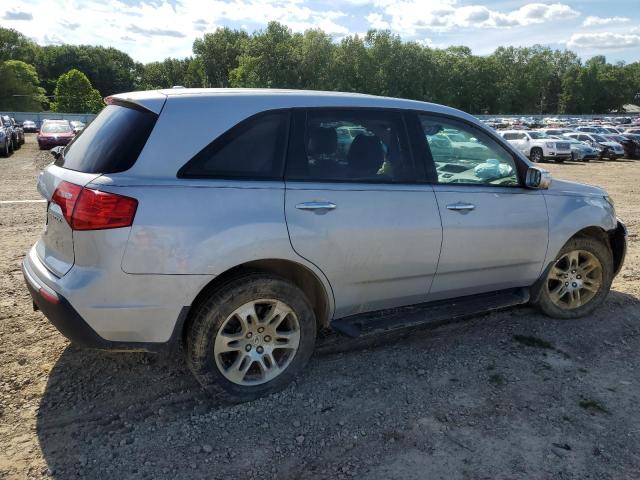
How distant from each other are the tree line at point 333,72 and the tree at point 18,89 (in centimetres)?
16

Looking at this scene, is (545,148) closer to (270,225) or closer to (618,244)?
(618,244)

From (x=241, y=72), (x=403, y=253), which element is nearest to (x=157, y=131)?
(x=403, y=253)

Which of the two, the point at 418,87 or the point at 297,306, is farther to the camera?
the point at 418,87

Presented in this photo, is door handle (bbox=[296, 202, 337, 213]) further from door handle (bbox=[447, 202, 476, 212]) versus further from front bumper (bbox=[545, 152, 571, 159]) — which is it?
front bumper (bbox=[545, 152, 571, 159])

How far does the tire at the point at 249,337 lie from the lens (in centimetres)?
316

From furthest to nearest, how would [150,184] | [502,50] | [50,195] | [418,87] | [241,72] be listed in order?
[502,50]
[418,87]
[241,72]
[50,195]
[150,184]

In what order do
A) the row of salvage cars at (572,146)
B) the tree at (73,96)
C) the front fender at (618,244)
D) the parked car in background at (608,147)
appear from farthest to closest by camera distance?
the tree at (73,96) → the parked car in background at (608,147) → the row of salvage cars at (572,146) → the front fender at (618,244)

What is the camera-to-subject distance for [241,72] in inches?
3858

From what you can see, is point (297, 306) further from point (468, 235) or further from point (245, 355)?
point (468, 235)

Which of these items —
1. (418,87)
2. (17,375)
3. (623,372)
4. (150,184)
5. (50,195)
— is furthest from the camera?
(418,87)

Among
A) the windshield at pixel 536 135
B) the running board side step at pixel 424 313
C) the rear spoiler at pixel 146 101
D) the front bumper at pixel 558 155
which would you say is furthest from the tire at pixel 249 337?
the windshield at pixel 536 135

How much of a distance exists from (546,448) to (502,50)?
137 metres

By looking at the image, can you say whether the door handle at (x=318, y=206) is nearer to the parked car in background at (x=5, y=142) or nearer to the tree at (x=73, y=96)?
the parked car in background at (x=5, y=142)

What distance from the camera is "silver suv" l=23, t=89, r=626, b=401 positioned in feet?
9.69
